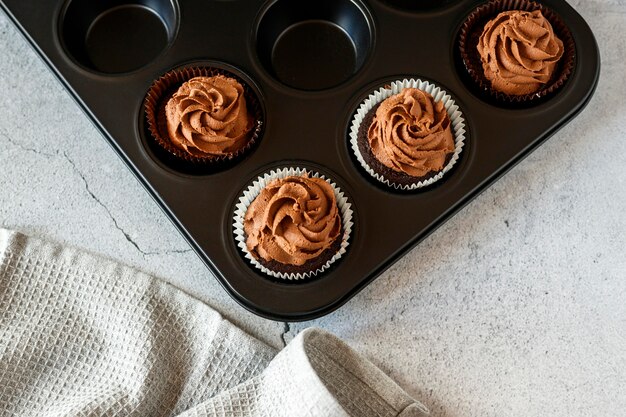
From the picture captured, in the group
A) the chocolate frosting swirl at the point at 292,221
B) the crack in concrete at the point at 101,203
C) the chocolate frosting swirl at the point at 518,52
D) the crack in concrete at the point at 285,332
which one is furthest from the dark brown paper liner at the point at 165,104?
the chocolate frosting swirl at the point at 518,52

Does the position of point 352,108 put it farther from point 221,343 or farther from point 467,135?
point 221,343

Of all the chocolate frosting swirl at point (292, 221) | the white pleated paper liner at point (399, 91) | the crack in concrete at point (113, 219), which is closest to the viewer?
the chocolate frosting swirl at point (292, 221)

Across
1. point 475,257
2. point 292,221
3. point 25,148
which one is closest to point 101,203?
point 25,148

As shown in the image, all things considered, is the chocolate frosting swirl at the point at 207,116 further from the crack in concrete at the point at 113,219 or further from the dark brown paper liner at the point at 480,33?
the dark brown paper liner at the point at 480,33

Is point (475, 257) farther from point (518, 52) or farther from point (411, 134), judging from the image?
point (518, 52)

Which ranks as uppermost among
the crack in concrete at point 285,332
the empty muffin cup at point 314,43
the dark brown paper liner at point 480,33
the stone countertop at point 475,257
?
the dark brown paper liner at point 480,33

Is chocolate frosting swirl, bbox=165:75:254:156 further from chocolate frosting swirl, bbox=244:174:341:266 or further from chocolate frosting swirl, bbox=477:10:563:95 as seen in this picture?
chocolate frosting swirl, bbox=477:10:563:95

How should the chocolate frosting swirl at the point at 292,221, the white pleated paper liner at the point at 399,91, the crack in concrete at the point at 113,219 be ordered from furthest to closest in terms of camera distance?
the crack in concrete at the point at 113,219
the white pleated paper liner at the point at 399,91
the chocolate frosting swirl at the point at 292,221
